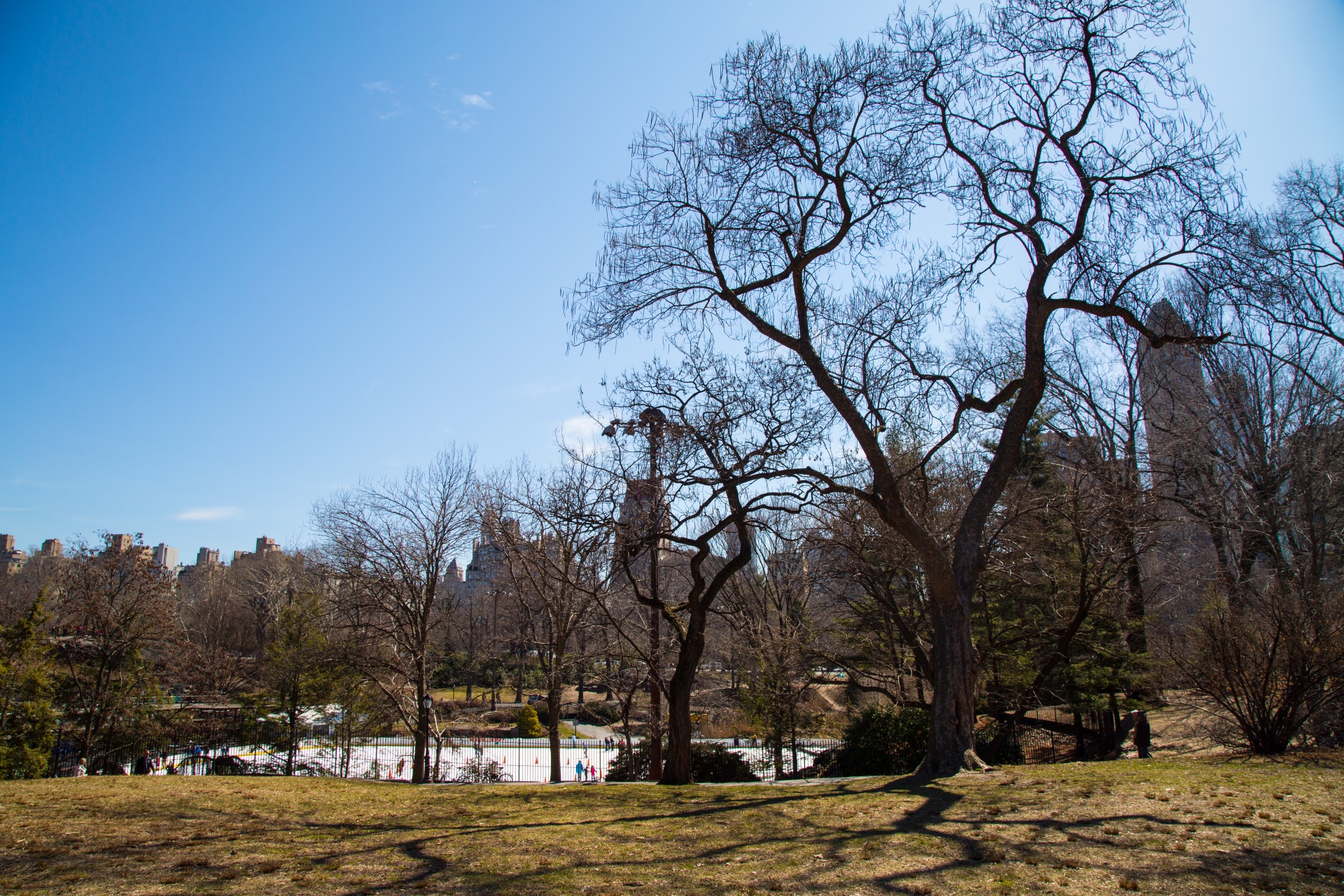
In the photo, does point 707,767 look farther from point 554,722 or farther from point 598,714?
point 598,714

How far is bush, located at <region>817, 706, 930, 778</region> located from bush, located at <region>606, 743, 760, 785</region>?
2.24 m

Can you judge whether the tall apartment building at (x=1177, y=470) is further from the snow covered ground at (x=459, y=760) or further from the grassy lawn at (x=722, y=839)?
the grassy lawn at (x=722, y=839)

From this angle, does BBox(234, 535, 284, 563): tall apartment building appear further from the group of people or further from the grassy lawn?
the grassy lawn

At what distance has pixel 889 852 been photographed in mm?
4957

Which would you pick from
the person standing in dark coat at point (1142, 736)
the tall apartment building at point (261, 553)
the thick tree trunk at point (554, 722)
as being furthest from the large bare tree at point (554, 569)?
the tall apartment building at point (261, 553)

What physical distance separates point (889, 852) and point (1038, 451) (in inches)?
696

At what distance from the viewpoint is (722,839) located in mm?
5625

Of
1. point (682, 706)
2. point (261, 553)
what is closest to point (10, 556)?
point (261, 553)

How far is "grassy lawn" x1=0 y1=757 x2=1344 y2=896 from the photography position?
429 centimetres

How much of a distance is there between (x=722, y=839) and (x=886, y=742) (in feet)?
32.5

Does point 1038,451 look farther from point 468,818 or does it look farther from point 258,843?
point 258,843

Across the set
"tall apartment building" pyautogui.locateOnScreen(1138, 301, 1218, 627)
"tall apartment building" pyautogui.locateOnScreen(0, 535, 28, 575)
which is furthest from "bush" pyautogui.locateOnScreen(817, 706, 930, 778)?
"tall apartment building" pyautogui.locateOnScreen(0, 535, 28, 575)

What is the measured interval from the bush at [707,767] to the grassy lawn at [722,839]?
6844 mm

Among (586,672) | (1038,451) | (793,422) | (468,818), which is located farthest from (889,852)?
(1038,451)
